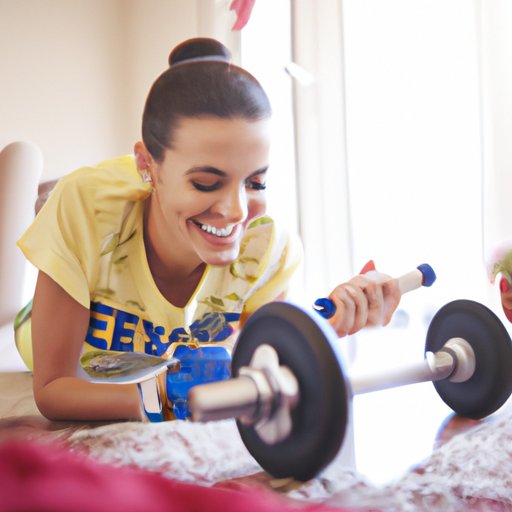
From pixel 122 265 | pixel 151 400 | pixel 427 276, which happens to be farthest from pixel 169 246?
pixel 427 276

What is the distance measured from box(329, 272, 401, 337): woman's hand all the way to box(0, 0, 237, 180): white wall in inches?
12.0

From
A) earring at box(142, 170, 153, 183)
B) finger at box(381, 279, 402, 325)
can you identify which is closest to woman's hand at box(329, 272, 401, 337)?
finger at box(381, 279, 402, 325)

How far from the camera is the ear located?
2.35 feet

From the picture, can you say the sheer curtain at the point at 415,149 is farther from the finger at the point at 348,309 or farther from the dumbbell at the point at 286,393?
the dumbbell at the point at 286,393

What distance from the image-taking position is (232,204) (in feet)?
2.24

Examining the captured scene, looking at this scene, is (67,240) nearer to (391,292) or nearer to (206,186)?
(206,186)

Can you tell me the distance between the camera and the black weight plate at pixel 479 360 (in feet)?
2.18

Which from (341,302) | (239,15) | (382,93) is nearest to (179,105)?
(239,15)

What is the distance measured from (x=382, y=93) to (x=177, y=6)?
1.04 feet

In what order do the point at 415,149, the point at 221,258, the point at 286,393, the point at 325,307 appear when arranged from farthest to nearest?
the point at 415,149
the point at 221,258
the point at 325,307
the point at 286,393

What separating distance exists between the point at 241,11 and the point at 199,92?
0.13 metres

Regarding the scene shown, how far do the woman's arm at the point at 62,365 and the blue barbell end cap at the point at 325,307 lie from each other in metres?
0.22

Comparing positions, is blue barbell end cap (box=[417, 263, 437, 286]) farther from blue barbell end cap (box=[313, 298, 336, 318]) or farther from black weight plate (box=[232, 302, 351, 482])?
black weight plate (box=[232, 302, 351, 482])

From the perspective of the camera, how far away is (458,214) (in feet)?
3.29
